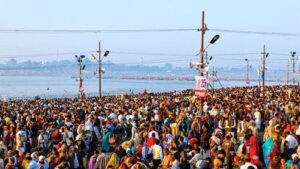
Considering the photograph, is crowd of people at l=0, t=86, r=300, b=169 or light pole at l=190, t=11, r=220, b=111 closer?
crowd of people at l=0, t=86, r=300, b=169

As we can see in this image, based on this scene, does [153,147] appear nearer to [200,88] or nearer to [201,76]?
[200,88]

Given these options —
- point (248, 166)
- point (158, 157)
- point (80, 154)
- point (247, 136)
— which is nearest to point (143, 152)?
point (158, 157)

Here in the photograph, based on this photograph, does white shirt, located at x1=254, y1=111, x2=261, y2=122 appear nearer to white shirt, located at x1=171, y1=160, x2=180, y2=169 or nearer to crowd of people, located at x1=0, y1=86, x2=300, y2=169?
crowd of people, located at x1=0, y1=86, x2=300, y2=169

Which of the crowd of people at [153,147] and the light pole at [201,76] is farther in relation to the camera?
the light pole at [201,76]

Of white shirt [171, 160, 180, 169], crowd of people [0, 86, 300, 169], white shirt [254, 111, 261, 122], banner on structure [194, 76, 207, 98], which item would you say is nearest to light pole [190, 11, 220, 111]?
banner on structure [194, 76, 207, 98]

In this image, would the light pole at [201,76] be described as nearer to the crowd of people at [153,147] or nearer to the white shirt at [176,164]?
the crowd of people at [153,147]

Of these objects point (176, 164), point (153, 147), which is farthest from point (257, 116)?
point (176, 164)

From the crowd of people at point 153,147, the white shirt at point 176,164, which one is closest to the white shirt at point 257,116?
the crowd of people at point 153,147

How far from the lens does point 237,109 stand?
68.8 feet

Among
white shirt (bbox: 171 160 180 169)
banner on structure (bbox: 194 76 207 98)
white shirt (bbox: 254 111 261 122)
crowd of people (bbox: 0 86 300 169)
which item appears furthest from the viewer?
banner on structure (bbox: 194 76 207 98)

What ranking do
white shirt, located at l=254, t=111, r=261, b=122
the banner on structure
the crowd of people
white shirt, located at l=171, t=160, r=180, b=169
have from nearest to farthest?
1. white shirt, located at l=171, t=160, r=180, b=169
2. the crowd of people
3. white shirt, located at l=254, t=111, r=261, b=122
4. the banner on structure

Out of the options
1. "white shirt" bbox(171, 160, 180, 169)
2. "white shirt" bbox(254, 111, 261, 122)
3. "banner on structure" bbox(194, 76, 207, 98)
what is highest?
"banner on structure" bbox(194, 76, 207, 98)

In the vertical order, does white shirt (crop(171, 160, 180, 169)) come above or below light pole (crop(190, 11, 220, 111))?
below

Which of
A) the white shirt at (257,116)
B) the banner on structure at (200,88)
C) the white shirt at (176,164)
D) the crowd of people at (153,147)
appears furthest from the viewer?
the banner on structure at (200,88)
